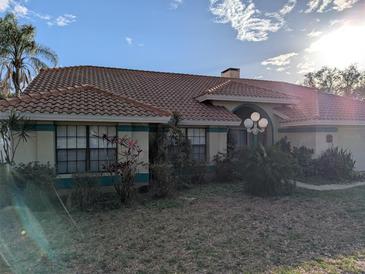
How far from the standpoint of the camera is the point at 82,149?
1095 centimetres

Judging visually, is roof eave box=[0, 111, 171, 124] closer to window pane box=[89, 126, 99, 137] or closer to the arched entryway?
window pane box=[89, 126, 99, 137]

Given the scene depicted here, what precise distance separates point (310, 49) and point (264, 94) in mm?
4515

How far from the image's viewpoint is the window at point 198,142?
1442 cm

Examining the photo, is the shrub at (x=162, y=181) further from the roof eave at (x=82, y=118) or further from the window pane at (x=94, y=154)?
the window pane at (x=94, y=154)

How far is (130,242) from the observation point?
20.7 ft

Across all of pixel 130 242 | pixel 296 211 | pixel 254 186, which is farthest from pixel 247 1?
pixel 130 242

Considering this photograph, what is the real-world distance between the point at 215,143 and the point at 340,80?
4054cm

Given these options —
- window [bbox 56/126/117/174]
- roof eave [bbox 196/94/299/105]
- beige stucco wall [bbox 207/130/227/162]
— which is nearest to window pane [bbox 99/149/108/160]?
window [bbox 56/126/117/174]

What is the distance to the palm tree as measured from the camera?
933 inches

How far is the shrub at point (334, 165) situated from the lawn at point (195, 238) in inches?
161

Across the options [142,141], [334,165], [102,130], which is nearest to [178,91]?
[142,141]

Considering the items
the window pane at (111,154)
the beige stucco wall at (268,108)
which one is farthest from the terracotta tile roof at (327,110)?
the window pane at (111,154)

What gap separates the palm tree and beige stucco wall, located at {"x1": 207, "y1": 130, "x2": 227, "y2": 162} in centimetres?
1741

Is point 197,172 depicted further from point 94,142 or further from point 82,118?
point 82,118
